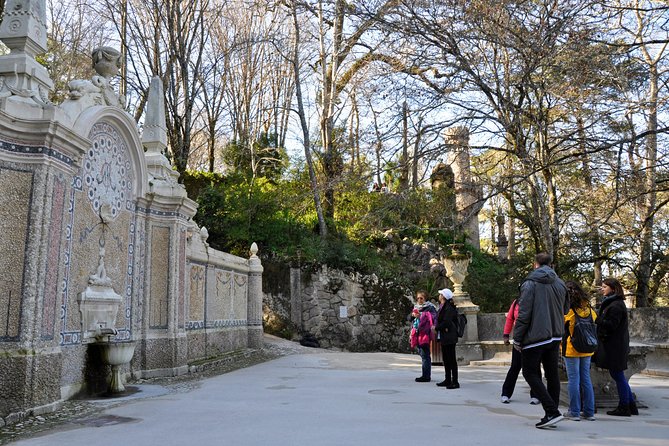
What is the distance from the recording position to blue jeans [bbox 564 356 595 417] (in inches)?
217

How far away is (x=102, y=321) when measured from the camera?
775cm

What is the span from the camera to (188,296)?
1055 centimetres

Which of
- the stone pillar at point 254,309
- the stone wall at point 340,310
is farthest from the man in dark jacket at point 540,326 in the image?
the stone wall at point 340,310

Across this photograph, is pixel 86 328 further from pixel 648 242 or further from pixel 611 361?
pixel 648 242

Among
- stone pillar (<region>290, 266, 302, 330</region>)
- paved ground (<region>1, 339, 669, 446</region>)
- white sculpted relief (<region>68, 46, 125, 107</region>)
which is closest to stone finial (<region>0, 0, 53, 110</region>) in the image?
white sculpted relief (<region>68, 46, 125, 107</region>)

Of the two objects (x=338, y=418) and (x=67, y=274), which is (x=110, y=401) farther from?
(x=338, y=418)

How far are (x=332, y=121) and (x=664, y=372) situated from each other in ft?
53.8

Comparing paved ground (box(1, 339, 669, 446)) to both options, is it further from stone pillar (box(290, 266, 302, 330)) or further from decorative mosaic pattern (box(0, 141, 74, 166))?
stone pillar (box(290, 266, 302, 330))

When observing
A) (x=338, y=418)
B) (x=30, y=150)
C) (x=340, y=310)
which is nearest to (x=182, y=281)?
(x=30, y=150)

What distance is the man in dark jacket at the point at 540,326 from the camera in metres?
5.10

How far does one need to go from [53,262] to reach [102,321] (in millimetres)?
1828

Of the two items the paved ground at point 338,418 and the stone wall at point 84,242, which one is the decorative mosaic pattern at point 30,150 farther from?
the paved ground at point 338,418

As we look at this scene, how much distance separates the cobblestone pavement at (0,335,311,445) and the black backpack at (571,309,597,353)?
16.5ft

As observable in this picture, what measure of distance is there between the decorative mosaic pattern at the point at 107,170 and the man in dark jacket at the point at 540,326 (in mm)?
5793
